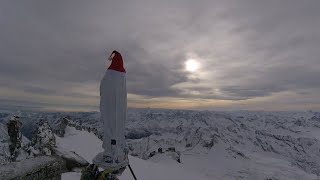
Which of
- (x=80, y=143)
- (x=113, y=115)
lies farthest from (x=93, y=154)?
(x=113, y=115)

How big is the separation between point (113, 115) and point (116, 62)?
4.95 feet

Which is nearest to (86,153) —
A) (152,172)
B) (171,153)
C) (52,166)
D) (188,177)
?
(152,172)

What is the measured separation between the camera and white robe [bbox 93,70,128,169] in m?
8.61

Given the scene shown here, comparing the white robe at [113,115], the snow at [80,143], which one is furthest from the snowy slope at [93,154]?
the white robe at [113,115]

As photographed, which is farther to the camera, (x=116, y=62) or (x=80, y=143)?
(x=80, y=143)

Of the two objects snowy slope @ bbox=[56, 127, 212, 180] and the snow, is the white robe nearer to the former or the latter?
snowy slope @ bbox=[56, 127, 212, 180]

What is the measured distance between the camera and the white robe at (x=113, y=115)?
28.2ft

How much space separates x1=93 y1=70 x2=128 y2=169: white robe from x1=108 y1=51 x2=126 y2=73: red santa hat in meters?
0.16

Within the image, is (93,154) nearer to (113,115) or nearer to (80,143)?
(80,143)

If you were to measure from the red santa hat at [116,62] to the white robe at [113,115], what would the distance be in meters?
0.16

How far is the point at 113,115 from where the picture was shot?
867 centimetres

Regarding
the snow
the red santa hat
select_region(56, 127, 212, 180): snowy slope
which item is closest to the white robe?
the red santa hat

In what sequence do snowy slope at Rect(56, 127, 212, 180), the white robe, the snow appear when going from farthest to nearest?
1. the snow
2. snowy slope at Rect(56, 127, 212, 180)
3. the white robe

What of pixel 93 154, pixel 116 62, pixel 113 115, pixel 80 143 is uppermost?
pixel 116 62
